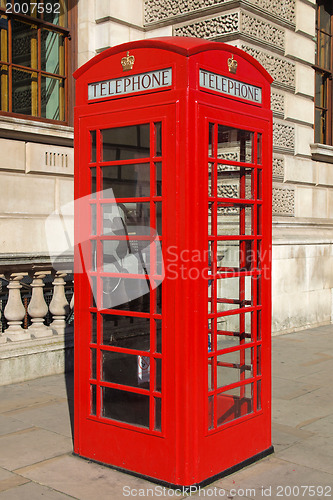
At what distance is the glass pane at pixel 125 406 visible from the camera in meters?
3.63

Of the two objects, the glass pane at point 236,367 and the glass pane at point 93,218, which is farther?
the glass pane at point 236,367

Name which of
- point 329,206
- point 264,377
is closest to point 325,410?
point 264,377

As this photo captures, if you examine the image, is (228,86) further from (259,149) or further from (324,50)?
(324,50)

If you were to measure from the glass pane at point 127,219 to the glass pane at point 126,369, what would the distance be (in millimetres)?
715

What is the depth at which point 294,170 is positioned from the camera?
915 cm

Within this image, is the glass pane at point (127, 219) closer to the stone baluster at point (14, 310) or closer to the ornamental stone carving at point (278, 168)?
the stone baluster at point (14, 310)

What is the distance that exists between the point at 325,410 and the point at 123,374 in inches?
81.8

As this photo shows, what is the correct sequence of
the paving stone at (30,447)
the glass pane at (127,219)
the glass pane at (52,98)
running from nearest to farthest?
1. the glass pane at (127,219)
2. the paving stone at (30,447)
3. the glass pane at (52,98)

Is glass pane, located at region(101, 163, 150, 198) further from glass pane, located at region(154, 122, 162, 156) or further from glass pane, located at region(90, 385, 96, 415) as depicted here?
glass pane, located at region(90, 385, 96, 415)

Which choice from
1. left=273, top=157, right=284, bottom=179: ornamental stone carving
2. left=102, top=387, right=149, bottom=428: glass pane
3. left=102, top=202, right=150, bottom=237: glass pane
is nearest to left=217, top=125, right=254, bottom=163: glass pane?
left=102, top=202, right=150, bottom=237: glass pane

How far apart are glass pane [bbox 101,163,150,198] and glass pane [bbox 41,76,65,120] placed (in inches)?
207

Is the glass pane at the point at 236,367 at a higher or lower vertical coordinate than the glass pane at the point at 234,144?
lower

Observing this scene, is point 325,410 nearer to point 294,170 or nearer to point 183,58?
point 183,58

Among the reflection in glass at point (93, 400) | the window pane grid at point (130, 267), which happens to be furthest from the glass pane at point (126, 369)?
the reflection in glass at point (93, 400)
